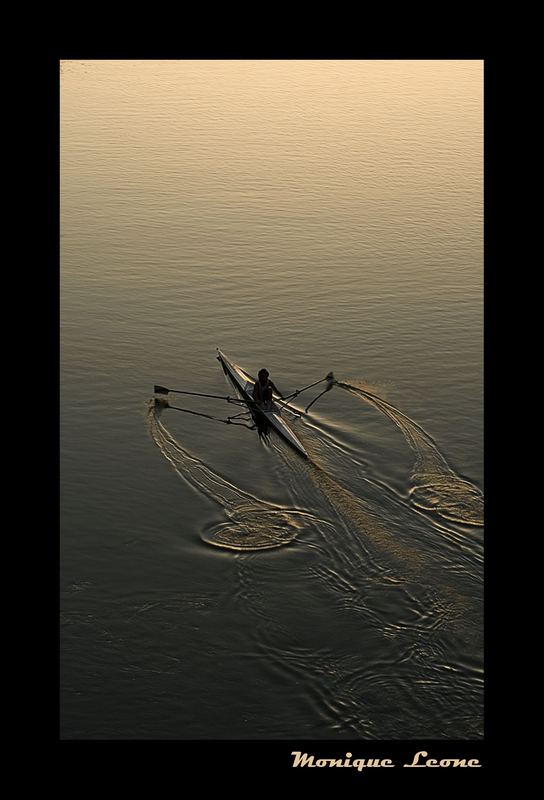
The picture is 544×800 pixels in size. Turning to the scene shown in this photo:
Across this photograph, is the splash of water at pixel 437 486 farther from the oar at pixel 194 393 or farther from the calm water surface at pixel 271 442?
the oar at pixel 194 393

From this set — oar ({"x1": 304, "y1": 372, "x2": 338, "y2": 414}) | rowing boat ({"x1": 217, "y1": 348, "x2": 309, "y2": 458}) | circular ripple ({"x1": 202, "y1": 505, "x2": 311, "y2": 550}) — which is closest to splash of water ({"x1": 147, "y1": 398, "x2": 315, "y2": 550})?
circular ripple ({"x1": 202, "y1": 505, "x2": 311, "y2": 550})

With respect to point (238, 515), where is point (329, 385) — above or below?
above

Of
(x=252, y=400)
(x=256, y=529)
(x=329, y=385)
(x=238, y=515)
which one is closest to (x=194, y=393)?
(x=252, y=400)

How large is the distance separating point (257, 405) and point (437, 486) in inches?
148

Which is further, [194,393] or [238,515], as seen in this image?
[194,393]

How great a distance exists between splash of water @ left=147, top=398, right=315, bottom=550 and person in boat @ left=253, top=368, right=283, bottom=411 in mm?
1772

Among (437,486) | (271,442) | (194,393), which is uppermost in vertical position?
(194,393)

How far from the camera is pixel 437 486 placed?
17.2 metres

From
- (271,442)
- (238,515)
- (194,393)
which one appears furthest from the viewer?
(194,393)

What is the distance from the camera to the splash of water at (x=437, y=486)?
16.5 metres

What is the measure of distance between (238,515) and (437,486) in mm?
3032

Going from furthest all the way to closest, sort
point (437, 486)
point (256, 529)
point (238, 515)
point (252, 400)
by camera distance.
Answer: point (252, 400)
point (437, 486)
point (238, 515)
point (256, 529)

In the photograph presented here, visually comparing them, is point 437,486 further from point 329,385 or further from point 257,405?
point 329,385

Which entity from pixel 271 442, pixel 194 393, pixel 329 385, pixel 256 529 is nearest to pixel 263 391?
pixel 271 442
